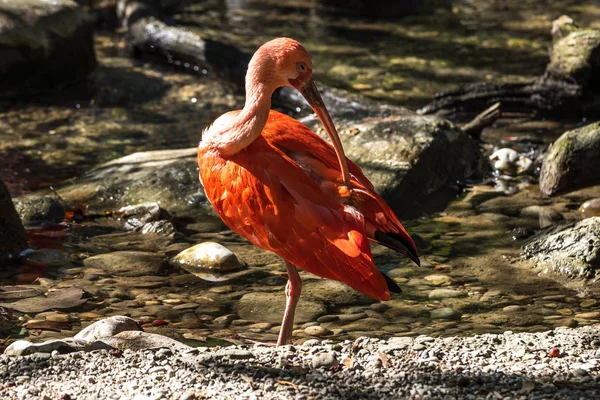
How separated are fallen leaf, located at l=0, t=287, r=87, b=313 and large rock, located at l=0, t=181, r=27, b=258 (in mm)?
629

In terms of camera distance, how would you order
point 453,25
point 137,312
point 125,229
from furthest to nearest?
point 453,25
point 125,229
point 137,312

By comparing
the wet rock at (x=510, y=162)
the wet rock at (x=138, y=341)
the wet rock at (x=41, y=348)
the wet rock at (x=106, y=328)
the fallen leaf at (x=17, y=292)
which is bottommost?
the fallen leaf at (x=17, y=292)

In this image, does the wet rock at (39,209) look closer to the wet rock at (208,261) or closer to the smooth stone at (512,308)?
the wet rock at (208,261)

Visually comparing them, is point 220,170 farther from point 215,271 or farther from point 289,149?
point 215,271

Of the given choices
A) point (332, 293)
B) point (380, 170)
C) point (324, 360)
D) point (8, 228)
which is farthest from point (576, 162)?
point (8, 228)

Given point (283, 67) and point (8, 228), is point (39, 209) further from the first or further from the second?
point (283, 67)

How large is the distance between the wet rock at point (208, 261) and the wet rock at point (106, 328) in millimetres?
1006

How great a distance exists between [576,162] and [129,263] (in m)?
3.14

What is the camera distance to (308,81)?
13.7 feet

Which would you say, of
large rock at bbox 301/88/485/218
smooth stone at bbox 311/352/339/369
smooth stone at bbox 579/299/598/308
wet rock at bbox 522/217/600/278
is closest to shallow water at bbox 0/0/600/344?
smooth stone at bbox 579/299/598/308

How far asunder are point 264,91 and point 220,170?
1.38ft

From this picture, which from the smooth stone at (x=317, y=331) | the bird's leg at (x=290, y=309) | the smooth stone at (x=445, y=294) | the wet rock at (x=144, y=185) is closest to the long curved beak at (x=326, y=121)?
the bird's leg at (x=290, y=309)

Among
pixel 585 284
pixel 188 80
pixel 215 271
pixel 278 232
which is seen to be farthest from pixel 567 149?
pixel 188 80

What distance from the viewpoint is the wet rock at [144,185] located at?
21.2ft
